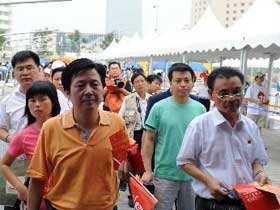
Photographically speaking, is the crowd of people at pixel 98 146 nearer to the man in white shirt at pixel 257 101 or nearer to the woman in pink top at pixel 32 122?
the woman in pink top at pixel 32 122

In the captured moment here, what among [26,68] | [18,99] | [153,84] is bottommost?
[153,84]

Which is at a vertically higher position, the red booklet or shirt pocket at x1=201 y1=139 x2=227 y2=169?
shirt pocket at x1=201 y1=139 x2=227 y2=169

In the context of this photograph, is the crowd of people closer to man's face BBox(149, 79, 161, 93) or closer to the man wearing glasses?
the man wearing glasses

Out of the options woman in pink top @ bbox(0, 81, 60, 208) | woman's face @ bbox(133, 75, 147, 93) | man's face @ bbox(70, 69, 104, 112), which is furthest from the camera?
woman's face @ bbox(133, 75, 147, 93)

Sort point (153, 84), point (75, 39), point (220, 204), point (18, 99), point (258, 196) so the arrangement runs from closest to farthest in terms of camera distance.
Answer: point (258, 196), point (220, 204), point (18, 99), point (153, 84), point (75, 39)

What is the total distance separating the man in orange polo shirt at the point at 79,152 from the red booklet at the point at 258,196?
0.64 m

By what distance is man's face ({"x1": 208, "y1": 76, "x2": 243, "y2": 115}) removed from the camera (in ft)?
8.71

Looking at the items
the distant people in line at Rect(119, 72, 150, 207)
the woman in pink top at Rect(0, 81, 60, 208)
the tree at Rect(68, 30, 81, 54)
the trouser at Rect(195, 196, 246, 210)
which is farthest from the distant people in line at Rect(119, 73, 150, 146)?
the tree at Rect(68, 30, 81, 54)

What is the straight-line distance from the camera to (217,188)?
255 cm

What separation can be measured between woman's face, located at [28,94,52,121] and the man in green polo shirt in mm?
1028

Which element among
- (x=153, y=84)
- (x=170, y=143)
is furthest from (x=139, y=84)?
(x=170, y=143)

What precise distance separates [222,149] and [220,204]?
287 mm

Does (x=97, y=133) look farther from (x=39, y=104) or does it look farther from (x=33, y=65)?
(x=33, y=65)

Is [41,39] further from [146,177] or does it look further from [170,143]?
[146,177]
